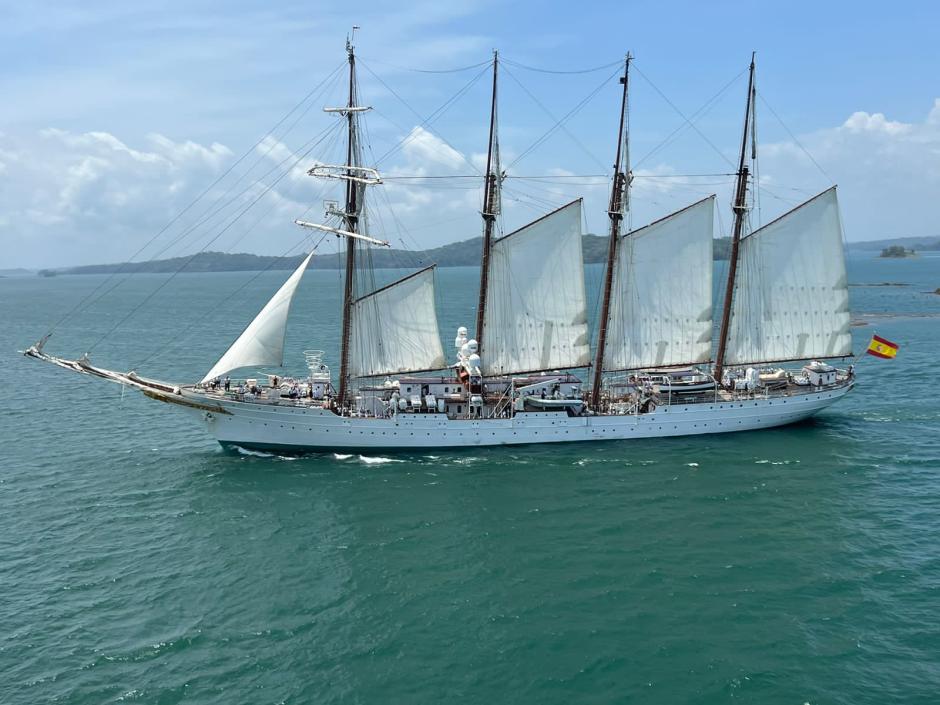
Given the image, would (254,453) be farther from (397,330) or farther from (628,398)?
(628,398)

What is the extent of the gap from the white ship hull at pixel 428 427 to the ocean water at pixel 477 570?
1170mm

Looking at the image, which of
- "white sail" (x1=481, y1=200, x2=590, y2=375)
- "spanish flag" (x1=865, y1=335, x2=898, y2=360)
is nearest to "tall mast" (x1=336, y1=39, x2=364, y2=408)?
"white sail" (x1=481, y1=200, x2=590, y2=375)

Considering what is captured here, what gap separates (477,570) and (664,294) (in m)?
27.2

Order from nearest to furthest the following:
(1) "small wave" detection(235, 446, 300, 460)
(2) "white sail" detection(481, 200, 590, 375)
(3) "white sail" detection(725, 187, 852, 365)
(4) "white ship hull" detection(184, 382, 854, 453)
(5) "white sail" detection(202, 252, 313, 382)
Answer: (5) "white sail" detection(202, 252, 313, 382)
(4) "white ship hull" detection(184, 382, 854, 453)
(1) "small wave" detection(235, 446, 300, 460)
(2) "white sail" detection(481, 200, 590, 375)
(3) "white sail" detection(725, 187, 852, 365)

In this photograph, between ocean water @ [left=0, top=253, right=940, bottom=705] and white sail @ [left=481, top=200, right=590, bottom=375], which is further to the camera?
white sail @ [left=481, top=200, right=590, bottom=375]

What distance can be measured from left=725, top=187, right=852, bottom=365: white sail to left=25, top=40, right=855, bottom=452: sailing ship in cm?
10

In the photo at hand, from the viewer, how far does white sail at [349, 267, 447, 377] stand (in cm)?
4503

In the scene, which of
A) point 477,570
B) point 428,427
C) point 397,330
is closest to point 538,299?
point 397,330

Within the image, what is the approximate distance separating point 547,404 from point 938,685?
85.8ft

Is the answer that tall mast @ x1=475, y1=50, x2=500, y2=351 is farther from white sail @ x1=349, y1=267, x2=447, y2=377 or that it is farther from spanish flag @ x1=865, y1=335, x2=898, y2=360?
spanish flag @ x1=865, y1=335, x2=898, y2=360

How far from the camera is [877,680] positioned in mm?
21625

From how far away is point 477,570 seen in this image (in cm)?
2892

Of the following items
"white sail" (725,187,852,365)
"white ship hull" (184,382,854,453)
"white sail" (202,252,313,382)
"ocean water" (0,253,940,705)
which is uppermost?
"white sail" (725,187,852,365)

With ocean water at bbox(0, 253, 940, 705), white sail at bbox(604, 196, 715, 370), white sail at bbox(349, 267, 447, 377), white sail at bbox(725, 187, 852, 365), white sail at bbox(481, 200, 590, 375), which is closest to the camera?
ocean water at bbox(0, 253, 940, 705)
